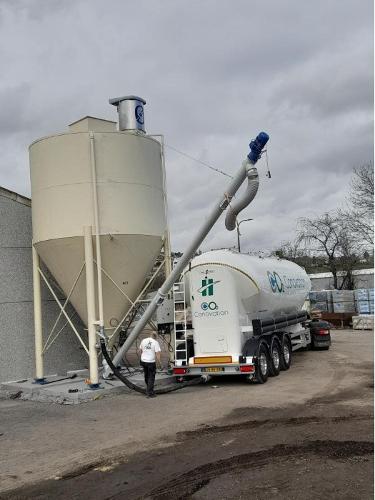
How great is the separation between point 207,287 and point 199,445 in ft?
21.3

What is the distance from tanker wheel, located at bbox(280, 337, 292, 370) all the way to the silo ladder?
340cm

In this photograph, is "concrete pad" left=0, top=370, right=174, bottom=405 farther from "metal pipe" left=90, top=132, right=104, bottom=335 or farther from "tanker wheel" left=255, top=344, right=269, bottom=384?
"tanker wheel" left=255, top=344, right=269, bottom=384

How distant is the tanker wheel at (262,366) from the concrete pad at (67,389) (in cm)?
238

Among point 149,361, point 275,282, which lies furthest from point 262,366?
point 275,282

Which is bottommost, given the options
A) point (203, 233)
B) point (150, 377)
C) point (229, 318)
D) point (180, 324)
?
point (150, 377)

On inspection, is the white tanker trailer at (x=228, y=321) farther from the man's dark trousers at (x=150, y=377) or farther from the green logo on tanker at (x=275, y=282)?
the man's dark trousers at (x=150, y=377)

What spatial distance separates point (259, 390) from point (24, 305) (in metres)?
6.98

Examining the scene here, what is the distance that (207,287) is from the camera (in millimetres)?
14180

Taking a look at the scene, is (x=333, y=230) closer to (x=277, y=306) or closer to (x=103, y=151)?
(x=277, y=306)

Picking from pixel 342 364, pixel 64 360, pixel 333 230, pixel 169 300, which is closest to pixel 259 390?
pixel 169 300

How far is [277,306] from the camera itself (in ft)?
54.9

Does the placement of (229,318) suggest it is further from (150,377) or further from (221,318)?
(150,377)

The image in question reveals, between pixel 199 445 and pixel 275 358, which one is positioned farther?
pixel 275 358

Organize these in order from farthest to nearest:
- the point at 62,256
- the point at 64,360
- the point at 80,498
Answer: the point at 64,360
the point at 62,256
the point at 80,498
